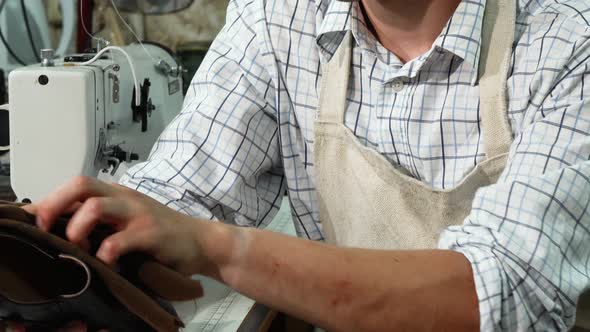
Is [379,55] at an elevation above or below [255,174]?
above

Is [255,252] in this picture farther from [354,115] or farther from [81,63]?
[81,63]

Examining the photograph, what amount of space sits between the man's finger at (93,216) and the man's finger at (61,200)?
23mm

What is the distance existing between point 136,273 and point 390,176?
0.58m

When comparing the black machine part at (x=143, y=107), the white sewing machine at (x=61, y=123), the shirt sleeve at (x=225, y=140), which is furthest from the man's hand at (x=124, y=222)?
the black machine part at (x=143, y=107)

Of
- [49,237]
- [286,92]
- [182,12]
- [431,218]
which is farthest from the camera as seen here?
[182,12]

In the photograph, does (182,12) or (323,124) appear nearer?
(323,124)

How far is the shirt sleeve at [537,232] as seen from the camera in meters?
0.88

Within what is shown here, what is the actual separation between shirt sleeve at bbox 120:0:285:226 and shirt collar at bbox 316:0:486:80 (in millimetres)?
134

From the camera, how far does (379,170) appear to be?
126 centimetres

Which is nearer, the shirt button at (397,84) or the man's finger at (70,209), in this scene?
the man's finger at (70,209)

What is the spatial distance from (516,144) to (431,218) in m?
0.25

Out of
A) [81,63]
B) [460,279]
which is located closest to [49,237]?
[460,279]

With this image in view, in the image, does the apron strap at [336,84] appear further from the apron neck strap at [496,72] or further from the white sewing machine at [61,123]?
the white sewing machine at [61,123]

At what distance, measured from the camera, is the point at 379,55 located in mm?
1291
